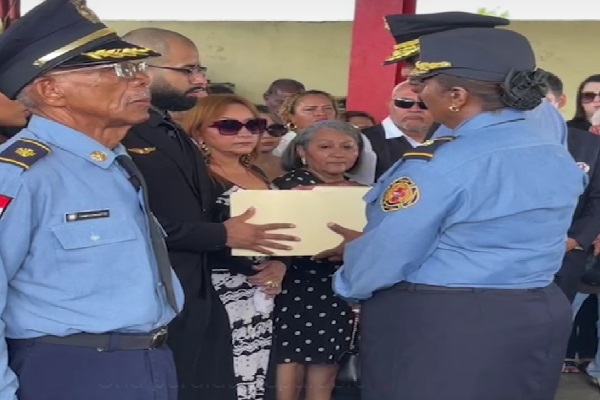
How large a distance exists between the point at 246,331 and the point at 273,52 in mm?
8171

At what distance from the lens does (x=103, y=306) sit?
6.19 ft

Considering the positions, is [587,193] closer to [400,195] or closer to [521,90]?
[521,90]

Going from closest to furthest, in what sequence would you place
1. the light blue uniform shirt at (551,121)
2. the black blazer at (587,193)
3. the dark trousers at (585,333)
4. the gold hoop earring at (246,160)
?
the light blue uniform shirt at (551,121)
the gold hoop earring at (246,160)
the black blazer at (587,193)
the dark trousers at (585,333)

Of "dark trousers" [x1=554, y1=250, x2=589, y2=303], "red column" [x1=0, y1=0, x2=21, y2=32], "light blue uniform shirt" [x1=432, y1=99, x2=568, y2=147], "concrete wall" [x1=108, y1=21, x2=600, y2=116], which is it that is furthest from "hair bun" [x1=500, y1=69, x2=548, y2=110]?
"concrete wall" [x1=108, y1=21, x2=600, y2=116]

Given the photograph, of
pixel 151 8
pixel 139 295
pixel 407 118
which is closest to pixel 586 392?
pixel 407 118

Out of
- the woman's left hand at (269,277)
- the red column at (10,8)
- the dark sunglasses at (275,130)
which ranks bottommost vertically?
the woman's left hand at (269,277)

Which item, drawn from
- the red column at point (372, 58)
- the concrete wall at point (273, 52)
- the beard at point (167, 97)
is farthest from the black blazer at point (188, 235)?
the concrete wall at point (273, 52)

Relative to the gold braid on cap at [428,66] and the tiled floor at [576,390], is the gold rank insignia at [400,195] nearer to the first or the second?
the gold braid on cap at [428,66]

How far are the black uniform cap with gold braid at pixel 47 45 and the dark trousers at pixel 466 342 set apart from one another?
107 centimetres

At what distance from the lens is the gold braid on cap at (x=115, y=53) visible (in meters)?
1.95

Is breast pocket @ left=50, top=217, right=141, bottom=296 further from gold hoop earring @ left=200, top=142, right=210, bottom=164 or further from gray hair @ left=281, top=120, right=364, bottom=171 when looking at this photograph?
gray hair @ left=281, top=120, right=364, bottom=171

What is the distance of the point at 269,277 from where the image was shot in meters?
3.30

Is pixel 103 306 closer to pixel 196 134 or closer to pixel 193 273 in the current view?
pixel 193 273

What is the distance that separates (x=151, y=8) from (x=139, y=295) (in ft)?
28.8
